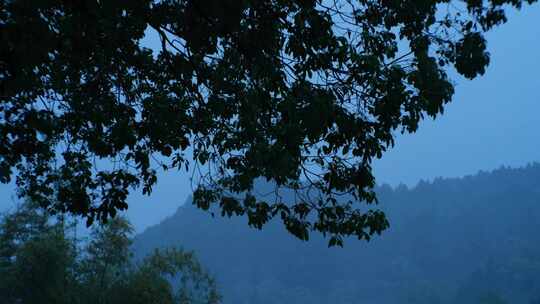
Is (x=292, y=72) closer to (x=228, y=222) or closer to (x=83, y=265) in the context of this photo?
(x=83, y=265)

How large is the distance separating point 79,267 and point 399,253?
13468 centimetres

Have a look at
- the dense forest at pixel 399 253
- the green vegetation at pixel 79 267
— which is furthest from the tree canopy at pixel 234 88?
the dense forest at pixel 399 253

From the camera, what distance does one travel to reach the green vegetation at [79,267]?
79.0ft

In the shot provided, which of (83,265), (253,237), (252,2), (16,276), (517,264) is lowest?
(252,2)

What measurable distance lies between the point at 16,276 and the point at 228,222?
145129 mm

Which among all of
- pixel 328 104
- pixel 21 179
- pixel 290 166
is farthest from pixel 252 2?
pixel 21 179

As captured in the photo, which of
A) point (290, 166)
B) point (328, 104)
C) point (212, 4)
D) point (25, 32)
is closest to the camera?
point (25, 32)

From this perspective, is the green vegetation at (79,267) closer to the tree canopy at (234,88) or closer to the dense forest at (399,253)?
the tree canopy at (234,88)

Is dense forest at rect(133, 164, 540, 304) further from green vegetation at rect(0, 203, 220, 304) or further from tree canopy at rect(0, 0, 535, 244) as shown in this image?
tree canopy at rect(0, 0, 535, 244)

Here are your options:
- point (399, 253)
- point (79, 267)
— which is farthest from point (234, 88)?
point (399, 253)

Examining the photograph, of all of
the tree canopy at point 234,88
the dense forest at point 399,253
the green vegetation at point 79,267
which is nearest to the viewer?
the tree canopy at point 234,88

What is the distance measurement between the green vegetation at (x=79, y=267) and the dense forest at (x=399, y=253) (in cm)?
10029

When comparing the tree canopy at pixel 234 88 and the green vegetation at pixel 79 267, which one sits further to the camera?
the green vegetation at pixel 79 267

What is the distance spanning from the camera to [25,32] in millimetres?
5484
